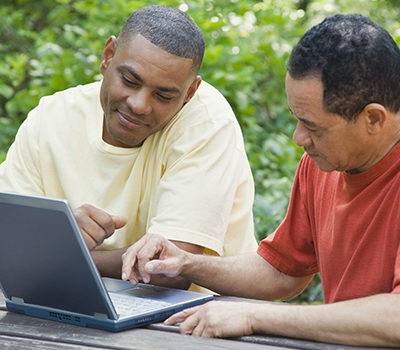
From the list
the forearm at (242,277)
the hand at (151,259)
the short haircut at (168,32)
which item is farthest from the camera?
the short haircut at (168,32)

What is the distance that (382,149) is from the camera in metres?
1.94

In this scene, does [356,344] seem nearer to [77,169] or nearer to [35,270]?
[35,270]

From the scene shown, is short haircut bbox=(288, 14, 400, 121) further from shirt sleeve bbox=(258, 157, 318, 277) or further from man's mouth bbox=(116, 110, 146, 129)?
man's mouth bbox=(116, 110, 146, 129)

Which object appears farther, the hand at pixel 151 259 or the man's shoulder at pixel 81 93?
the man's shoulder at pixel 81 93

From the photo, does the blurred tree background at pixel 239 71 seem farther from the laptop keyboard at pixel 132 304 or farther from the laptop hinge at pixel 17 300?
the laptop hinge at pixel 17 300

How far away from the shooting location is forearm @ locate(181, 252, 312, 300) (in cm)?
226

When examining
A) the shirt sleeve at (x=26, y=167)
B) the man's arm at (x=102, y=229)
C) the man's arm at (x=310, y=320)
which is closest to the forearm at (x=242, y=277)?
the man's arm at (x=102, y=229)

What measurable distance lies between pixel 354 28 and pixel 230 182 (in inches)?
31.0

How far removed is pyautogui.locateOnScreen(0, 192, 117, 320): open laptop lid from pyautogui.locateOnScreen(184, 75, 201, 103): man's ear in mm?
968

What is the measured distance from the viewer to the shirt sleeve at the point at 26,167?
2713mm

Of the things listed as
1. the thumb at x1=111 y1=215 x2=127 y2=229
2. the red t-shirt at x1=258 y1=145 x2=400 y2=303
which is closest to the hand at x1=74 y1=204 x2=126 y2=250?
the thumb at x1=111 y1=215 x2=127 y2=229

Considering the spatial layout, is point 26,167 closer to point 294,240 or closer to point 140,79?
point 140,79

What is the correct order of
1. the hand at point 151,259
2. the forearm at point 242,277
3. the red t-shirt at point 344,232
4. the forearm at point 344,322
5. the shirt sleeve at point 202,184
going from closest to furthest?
the forearm at point 344,322
the red t-shirt at point 344,232
the hand at point 151,259
the forearm at point 242,277
the shirt sleeve at point 202,184

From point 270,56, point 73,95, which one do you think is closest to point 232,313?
point 73,95
